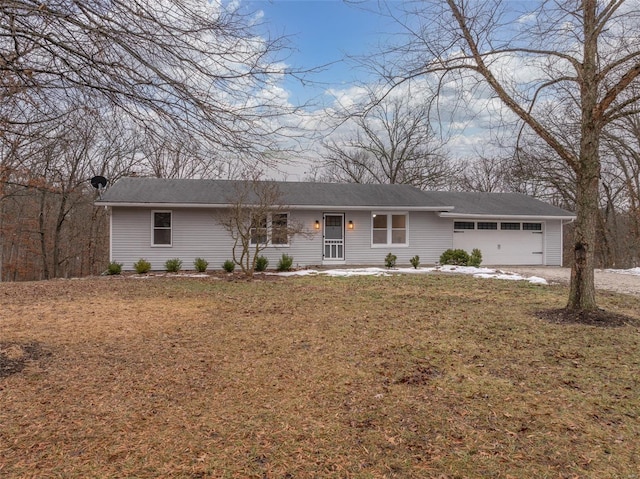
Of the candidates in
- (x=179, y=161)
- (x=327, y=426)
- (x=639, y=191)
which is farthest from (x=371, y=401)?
(x=639, y=191)

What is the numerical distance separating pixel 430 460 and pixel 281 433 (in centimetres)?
96

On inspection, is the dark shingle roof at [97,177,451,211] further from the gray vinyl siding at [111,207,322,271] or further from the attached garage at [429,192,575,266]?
the attached garage at [429,192,575,266]

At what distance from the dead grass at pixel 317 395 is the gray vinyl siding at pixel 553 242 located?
10662mm

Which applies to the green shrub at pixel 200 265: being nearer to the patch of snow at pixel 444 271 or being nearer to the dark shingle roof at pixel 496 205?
the patch of snow at pixel 444 271

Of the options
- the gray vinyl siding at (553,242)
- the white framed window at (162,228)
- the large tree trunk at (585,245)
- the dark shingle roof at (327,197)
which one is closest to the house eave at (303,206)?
the dark shingle roof at (327,197)

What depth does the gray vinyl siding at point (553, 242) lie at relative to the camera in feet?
52.8

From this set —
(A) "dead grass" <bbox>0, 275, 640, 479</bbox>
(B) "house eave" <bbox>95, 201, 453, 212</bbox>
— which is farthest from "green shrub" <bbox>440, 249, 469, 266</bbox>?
(A) "dead grass" <bbox>0, 275, 640, 479</bbox>

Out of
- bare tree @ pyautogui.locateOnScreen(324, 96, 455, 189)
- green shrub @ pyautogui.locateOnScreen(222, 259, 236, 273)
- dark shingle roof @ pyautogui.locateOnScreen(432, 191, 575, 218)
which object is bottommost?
green shrub @ pyautogui.locateOnScreen(222, 259, 236, 273)

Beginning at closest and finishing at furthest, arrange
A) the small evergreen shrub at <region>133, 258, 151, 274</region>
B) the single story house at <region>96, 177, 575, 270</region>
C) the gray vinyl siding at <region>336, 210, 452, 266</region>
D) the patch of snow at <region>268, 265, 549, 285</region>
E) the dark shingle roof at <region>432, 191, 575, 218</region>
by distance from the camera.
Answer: the patch of snow at <region>268, 265, 549, 285</region> < the small evergreen shrub at <region>133, 258, 151, 274</region> < the single story house at <region>96, 177, 575, 270</region> < the gray vinyl siding at <region>336, 210, 452, 266</region> < the dark shingle roof at <region>432, 191, 575, 218</region>

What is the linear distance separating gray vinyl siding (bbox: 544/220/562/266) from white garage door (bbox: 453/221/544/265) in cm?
19

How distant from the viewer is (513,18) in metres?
5.75

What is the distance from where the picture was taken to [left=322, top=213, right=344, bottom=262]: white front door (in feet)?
47.9

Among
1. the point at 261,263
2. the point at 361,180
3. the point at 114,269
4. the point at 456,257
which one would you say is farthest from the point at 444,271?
the point at 361,180

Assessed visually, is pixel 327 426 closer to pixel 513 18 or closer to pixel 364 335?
pixel 364 335
